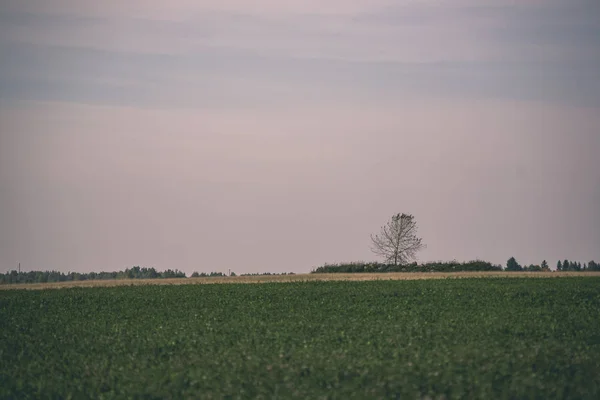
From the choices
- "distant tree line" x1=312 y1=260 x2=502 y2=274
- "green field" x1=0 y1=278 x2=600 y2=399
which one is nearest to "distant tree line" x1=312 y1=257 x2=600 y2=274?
"distant tree line" x1=312 y1=260 x2=502 y2=274

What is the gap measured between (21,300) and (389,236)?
184 ft

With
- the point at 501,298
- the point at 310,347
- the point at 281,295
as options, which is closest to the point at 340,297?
the point at 281,295

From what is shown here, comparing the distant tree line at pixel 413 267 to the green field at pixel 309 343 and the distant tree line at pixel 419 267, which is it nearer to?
the distant tree line at pixel 419 267

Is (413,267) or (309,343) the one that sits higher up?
(413,267)

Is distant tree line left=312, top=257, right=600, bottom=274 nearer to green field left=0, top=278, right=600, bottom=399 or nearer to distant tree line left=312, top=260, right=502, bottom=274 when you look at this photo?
distant tree line left=312, top=260, right=502, bottom=274

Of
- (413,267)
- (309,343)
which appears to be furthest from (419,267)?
(309,343)

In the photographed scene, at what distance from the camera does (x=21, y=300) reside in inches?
2053

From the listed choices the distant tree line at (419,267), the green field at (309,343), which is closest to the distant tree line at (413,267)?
the distant tree line at (419,267)

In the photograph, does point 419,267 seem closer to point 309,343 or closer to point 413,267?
point 413,267

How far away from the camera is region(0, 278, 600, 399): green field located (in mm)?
23766

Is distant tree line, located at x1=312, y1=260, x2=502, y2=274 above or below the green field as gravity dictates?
above

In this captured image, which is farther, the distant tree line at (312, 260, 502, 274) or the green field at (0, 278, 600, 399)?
the distant tree line at (312, 260, 502, 274)

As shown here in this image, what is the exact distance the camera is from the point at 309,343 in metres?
30.9

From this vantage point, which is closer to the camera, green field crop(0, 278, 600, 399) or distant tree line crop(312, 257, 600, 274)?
green field crop(0, 278, 600, 399)
